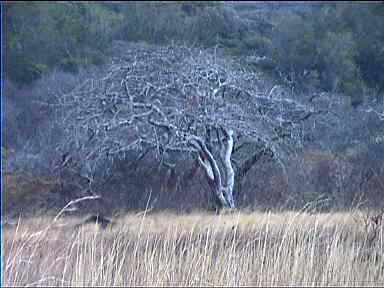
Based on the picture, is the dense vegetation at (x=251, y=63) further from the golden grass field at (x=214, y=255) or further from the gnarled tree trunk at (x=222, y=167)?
the golden grass field at (x=214, y=255)

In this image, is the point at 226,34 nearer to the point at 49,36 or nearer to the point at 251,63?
the point at 251,63

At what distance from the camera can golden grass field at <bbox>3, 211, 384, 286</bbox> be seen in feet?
18.5

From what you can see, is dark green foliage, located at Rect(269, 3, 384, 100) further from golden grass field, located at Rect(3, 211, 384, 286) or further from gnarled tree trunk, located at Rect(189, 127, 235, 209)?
golden grass field, located at Rect(3, 211, 384, 286)

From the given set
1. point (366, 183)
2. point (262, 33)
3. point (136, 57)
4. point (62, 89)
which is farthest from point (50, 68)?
point (366, 183)

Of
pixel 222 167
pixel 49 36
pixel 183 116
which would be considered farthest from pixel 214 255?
pixel 49 36

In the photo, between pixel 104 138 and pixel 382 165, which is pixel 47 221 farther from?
pixel 382 165

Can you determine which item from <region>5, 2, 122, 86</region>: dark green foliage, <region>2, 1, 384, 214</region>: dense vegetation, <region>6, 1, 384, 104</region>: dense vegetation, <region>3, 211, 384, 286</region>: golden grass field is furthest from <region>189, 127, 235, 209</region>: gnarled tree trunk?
<region>5, 2, 122, 86</region>: dark green foliage

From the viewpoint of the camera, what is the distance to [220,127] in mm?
7598

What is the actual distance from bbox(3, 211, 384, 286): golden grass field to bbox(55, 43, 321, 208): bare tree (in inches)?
45.5

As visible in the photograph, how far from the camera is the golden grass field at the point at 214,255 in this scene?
564 centimetres

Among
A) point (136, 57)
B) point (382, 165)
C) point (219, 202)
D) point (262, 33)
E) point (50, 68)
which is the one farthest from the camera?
point (50, 68)

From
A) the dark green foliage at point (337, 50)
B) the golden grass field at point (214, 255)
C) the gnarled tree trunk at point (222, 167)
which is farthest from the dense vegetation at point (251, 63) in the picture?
the golden grass field at point (214, 255)

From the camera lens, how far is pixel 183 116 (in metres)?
7.72

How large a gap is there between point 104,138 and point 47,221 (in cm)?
129
